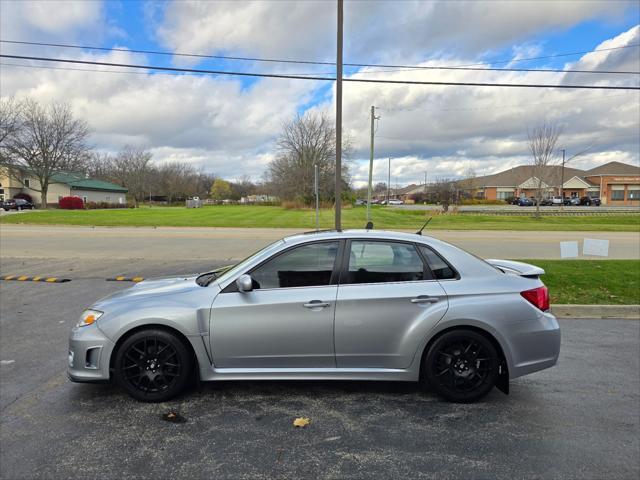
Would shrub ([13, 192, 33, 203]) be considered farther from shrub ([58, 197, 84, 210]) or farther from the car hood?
the car hood

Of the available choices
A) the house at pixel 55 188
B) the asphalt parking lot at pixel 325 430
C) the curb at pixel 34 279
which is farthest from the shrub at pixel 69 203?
the asphalt parking lot at pixel 325 430

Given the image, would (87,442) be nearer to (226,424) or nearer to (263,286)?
(226,424)

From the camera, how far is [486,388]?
11.3 ft

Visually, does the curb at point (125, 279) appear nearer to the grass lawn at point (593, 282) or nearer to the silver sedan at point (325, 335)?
the silver sedan at point (325, 335)

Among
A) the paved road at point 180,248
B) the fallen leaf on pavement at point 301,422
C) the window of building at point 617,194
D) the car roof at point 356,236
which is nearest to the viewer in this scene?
the fallen leaf on pavement at point 301,422

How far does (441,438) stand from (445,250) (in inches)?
62.9

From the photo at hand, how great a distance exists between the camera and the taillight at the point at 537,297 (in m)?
3.51

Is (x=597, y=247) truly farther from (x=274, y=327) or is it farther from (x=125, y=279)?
(x=125, y=279)

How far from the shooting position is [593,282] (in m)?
7.84

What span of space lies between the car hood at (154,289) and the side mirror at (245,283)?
1.52 ft

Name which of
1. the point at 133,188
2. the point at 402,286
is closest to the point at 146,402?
the point at 402,286

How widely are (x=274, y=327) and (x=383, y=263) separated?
3.72 feet

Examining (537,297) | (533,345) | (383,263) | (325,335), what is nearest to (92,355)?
(325,335)

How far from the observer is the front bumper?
3.38 m
